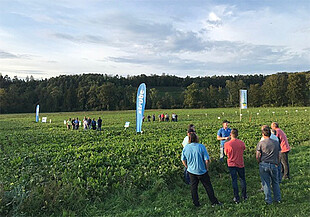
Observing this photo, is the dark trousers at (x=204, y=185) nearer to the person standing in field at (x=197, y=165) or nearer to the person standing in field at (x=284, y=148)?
the person standing in field at (x=197, y=165)

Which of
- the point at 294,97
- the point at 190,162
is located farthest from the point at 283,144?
the point at 294,97

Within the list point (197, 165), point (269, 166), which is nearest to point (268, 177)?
point (269, 166)

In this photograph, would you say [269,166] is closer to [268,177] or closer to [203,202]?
[268,177]

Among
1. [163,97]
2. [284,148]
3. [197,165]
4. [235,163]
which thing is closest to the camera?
[197,165]

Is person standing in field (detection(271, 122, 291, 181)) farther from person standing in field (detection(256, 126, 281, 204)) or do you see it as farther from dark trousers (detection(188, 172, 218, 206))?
dark trousers (detection(188, 172, 218, 206))

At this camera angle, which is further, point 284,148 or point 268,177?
point 284,148

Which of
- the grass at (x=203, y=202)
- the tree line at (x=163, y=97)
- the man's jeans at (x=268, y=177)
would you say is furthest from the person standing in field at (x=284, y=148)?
the tree line at (x=163, y=97)

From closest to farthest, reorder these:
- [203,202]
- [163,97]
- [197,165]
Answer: [197,165], [203,202], [163,97]

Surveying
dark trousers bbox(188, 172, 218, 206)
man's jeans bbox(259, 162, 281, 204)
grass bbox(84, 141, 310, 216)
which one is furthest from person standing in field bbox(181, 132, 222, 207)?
man's jeans bbox(259, 162, 281, 204)

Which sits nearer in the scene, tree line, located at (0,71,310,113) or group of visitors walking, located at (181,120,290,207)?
group of visitors walking, located at (181,120,290,207)

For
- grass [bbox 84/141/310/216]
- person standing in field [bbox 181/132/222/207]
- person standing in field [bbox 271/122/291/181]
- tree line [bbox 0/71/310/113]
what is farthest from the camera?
tree line [bbox 0/71/310/113]

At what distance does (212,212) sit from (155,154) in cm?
581

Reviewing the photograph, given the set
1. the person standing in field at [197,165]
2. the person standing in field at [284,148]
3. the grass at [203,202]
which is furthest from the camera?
the person standing in field at [284,148]

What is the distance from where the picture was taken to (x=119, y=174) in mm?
7773
